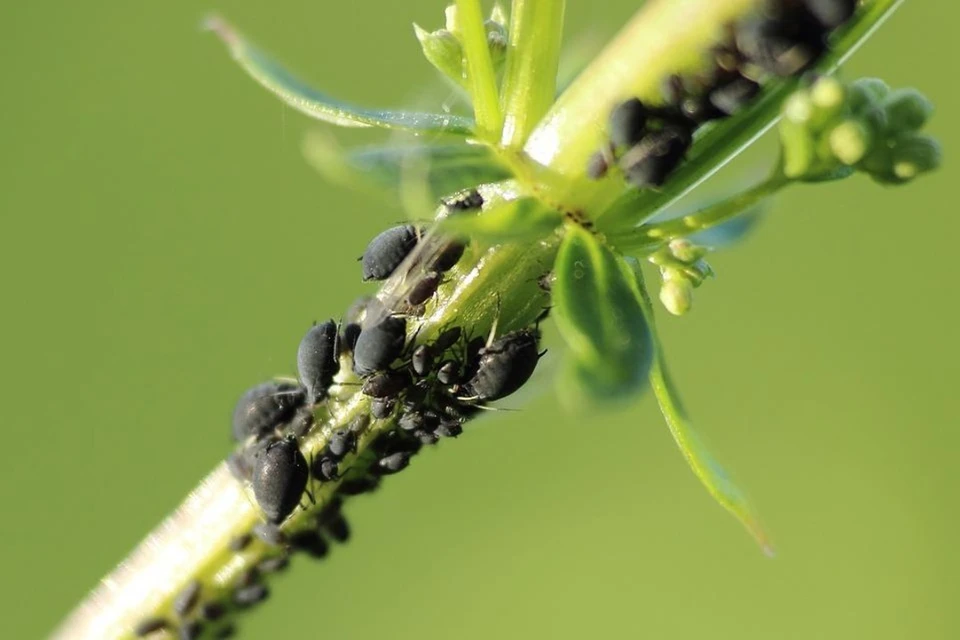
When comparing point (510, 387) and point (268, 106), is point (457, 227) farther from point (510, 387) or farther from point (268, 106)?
point (268, 106)

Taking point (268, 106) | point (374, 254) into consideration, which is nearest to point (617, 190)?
point (374, 254)

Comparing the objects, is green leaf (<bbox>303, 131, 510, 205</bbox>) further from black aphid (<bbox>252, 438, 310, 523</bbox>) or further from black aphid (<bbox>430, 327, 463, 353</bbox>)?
black aphid (<bbox>252, 438, 310, 523</bbox>)

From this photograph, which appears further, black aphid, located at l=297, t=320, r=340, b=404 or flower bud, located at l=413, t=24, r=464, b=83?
black aphid, located at l=297, t=320, r=340, b=404

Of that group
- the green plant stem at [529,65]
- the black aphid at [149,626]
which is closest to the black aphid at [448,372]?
the green plant stem at [529,65]

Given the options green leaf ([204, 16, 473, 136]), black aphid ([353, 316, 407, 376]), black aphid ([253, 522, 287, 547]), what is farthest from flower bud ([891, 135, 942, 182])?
black aphid ([253, 522, 287, 547])

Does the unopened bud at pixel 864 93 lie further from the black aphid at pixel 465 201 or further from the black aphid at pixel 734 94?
the black aphid at pixel 465 201

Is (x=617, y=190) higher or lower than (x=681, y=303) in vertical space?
higher

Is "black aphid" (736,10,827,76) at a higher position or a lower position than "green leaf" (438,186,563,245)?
lower
